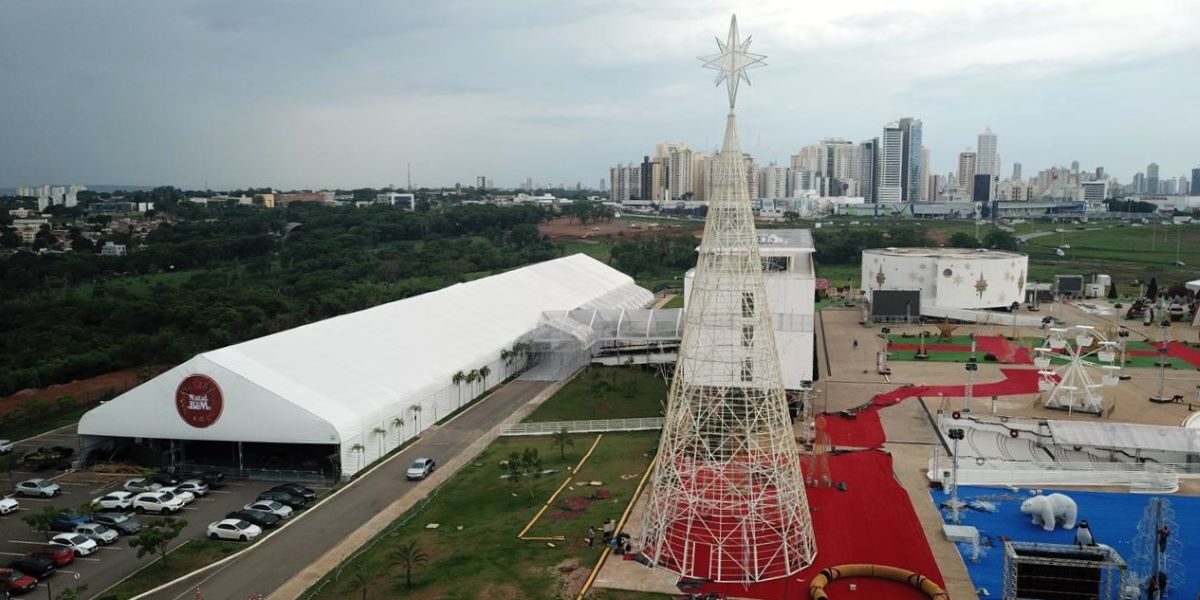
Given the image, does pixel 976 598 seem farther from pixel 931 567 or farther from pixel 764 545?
pixel 764 545

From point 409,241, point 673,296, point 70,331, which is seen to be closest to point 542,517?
point 70,331

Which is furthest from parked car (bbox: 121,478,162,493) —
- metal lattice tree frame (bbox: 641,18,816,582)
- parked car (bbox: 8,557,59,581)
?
metal lattice tree frame (bbox: 641,18,816,582)

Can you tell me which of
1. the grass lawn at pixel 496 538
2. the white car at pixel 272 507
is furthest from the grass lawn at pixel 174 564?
the grass lawn at pixel 496 538

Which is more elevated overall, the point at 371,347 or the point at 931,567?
the point at 371,347

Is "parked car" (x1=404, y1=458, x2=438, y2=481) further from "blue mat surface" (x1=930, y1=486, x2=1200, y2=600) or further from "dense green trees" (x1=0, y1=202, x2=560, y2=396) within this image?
"dense green trees" (x1=0, y1=202, x2=560, y2=396)

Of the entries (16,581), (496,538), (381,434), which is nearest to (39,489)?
(16,581)
